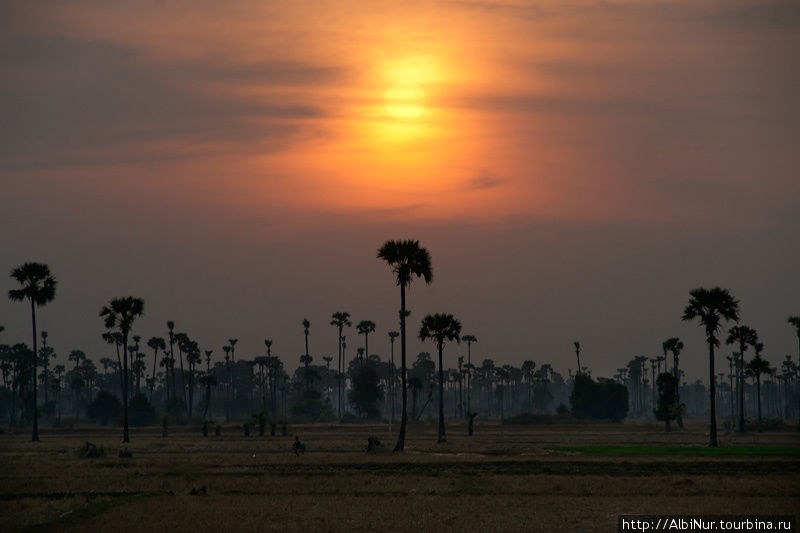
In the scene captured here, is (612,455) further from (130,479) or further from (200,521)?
(200,521)

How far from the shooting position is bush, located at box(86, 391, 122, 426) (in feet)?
598

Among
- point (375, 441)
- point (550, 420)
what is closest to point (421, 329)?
point (375, 441)

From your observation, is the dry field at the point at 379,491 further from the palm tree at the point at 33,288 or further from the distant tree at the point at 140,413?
the distant tree at the point at 140,413

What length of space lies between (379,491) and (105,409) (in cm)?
15582

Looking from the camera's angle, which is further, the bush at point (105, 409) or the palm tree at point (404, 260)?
the bush at point (105, 409)

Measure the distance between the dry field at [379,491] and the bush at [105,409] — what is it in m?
126

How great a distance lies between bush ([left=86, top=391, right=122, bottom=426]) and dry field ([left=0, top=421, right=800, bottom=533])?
126054 millimetres

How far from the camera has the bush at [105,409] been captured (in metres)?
182

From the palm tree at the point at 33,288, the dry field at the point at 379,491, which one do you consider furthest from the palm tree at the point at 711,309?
the palm tree at the point at 33,288

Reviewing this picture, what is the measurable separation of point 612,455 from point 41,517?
139 ft

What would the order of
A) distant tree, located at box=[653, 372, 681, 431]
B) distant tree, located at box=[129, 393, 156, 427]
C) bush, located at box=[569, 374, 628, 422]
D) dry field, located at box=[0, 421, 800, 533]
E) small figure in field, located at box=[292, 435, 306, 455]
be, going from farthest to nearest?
bush, located at box=[569, 374, 628, 422]
distant tree, located at box=[129, 393, 156, 427]
distant tree, located at box=[653, 372, 681, 431]
small figure in field, located at box=[292, 435, 306, 455]
dry field, located at box=[0, 421, 800, 533]

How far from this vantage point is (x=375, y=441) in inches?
2761

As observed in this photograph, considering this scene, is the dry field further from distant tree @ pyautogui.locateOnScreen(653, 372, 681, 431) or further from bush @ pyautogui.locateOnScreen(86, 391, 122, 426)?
bush @ pyautogui.locateOnScreen(86, 391, 122, 426)

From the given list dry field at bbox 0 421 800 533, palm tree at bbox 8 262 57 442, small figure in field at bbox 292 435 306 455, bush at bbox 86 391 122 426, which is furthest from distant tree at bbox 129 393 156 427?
small figure in field at bbox 292 435 306 455
